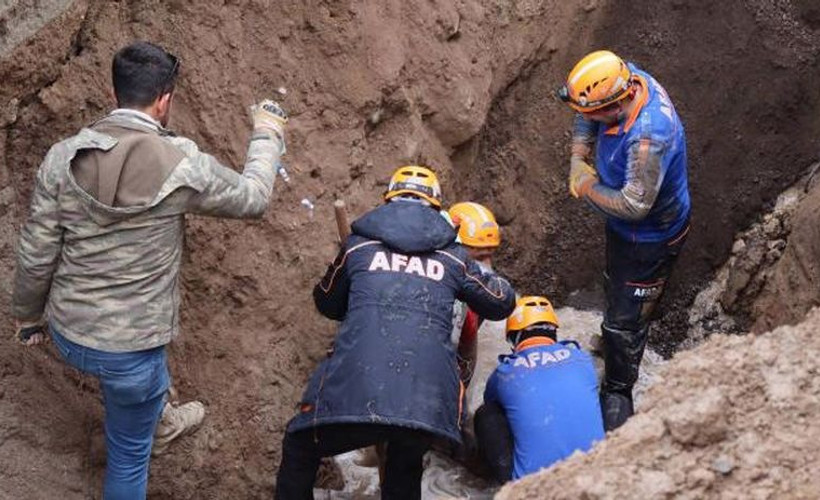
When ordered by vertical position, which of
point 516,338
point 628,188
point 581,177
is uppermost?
point 628,188

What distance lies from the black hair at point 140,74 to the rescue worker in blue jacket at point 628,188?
2.24 meters

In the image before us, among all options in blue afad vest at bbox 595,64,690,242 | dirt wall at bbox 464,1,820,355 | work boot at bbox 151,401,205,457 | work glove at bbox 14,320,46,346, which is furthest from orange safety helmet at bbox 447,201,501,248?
work glove at bbox 14,320,46,346

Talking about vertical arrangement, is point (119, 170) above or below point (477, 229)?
above

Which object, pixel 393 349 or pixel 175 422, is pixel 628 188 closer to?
pixel 393 349

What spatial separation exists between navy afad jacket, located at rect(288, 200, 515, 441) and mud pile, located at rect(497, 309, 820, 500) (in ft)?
4.13

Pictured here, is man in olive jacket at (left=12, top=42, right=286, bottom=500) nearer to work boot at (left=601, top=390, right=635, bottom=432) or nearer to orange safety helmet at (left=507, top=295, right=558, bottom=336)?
orange safety helmet at (left=507, top=295, right=558, bottom=336)

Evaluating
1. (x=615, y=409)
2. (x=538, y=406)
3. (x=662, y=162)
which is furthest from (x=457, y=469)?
(x=662, y=162)

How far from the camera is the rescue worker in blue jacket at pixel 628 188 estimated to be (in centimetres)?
506

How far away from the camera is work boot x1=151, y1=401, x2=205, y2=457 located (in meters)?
4.80

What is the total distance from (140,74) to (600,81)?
237cm

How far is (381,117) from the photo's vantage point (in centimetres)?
596

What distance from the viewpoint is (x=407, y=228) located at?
4.30 metres

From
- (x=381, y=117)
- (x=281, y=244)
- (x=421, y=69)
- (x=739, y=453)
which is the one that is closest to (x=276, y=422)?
(x=281, y=244)

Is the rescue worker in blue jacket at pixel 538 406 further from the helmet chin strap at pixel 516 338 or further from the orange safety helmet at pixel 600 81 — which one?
the orange safety helmet at pixel 600 81
